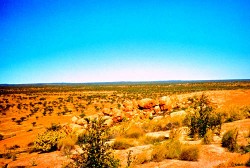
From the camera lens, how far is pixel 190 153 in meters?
7.58

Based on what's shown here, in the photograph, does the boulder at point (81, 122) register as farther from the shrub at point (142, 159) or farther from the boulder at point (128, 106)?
the shrub at point (142, 159)

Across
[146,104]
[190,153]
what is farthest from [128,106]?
[190,153]

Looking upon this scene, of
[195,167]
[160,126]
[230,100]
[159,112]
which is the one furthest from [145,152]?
[230,100]

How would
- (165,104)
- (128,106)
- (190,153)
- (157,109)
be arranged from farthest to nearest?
1. (165,104)
2. (128,106)
3. (157,109)
4. (190,153)

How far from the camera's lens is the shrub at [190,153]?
750cm

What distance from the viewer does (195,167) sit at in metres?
6.85

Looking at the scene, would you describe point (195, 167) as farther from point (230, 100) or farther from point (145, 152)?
point (230, 100)

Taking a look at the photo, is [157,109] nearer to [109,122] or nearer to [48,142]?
[109,122]

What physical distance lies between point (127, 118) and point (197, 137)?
6.80 m

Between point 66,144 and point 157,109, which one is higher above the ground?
point 157,109

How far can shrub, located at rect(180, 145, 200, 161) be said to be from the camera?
24.6 feet

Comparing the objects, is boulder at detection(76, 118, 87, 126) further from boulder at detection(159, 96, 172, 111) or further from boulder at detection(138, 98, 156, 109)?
boulder at detection(159, 96, 172, 111)

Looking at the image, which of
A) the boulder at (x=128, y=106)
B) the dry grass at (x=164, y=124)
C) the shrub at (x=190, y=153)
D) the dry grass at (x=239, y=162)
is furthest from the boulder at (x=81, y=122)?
the dry grass at (x=239, y=162)

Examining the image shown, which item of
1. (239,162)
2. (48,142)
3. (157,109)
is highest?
(157,109)
